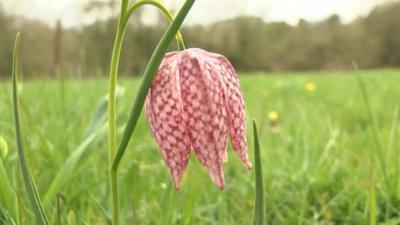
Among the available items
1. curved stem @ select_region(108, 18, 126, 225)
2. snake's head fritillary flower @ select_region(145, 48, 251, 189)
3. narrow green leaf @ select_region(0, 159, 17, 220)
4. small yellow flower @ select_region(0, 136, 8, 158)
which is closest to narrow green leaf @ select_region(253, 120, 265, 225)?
snake's head fritillary flower @ select_region(145, 48, 251, 189)

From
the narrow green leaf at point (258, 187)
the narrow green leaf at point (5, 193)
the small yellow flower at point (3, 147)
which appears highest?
the narrow green leaf at point (258, 187)

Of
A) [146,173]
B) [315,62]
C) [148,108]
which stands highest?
[148,108]

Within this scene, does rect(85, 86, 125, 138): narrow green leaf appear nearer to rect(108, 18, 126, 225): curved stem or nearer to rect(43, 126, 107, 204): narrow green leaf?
rect(43, 126, 107, 204): narrow green leaf

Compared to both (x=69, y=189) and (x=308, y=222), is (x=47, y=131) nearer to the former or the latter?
(x=69, y=189)

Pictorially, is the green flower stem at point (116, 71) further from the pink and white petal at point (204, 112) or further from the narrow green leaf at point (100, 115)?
the narrow green leaf at point (100, 115)

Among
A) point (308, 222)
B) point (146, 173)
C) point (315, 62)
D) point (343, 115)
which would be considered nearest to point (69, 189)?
point (146, 173)

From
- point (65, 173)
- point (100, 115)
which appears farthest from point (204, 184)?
point (65, 173)

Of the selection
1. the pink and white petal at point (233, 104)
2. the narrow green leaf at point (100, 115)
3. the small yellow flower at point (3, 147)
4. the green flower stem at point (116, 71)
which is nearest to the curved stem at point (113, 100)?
the green flower stem at point (116, 71)
